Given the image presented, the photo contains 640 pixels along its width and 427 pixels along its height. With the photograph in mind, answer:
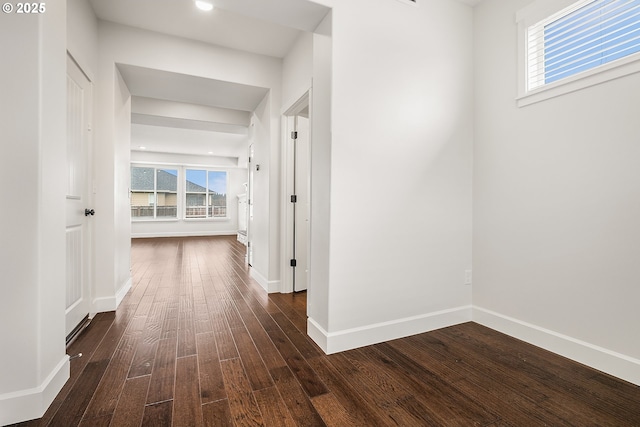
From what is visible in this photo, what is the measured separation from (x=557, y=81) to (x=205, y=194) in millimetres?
9345

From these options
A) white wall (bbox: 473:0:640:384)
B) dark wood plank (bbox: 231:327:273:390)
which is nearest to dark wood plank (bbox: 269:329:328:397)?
dark wood plank (bbox: 231:327:273:390)

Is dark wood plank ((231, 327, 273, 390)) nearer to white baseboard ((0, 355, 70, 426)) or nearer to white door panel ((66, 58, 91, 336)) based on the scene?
white baseboard ((0, 355, 70, 426))

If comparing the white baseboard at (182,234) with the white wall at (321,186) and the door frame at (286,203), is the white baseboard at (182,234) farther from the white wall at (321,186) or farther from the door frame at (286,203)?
the white wall at (321,186)

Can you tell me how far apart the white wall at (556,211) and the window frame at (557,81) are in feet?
0.15

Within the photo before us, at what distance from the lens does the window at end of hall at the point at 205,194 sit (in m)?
9.34

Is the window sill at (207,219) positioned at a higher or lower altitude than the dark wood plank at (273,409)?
higher

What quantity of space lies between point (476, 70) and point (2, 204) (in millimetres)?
3285

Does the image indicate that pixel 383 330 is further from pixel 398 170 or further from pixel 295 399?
pixel 398 170

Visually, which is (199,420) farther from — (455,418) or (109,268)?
(109,268)

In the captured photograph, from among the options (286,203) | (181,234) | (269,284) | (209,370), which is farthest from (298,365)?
(181,234)

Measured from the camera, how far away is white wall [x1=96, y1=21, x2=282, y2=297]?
271 centimetres

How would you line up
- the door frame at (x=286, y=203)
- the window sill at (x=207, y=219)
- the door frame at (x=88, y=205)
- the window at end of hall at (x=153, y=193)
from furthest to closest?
the window sill at (x=207, y=219) < the window at end of hall at (x=153, y=193) < the door frame at (x=286, y=203) < the door frame at (x=88, y=205)

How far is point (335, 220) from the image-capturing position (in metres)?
1.98

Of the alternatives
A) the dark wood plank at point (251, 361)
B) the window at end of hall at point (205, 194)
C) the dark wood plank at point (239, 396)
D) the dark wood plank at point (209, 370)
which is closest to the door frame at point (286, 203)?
the dark wood plank at point (251, 361)
